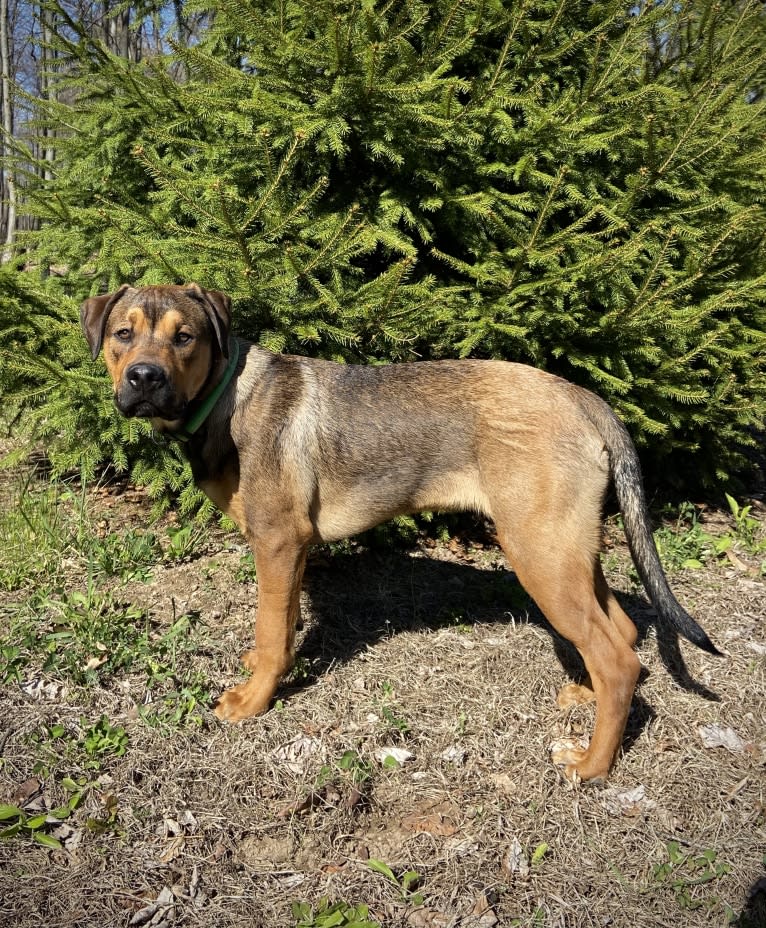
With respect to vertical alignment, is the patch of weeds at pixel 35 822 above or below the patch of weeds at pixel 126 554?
below

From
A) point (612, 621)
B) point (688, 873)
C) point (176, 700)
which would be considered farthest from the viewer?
point (612, 621)

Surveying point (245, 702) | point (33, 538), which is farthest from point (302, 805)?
point (33, 538)

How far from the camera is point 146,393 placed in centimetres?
327

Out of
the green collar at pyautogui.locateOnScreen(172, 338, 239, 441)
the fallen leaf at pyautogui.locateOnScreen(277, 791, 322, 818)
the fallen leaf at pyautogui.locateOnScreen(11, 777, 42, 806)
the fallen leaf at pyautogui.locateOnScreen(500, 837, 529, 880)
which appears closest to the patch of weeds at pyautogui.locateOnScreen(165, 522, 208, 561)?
the green collar at pyautogui.locateOnScreen(172, 338, 239, 441)

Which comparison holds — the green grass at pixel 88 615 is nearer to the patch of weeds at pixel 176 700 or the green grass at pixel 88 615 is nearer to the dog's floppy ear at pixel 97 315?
the patch of weeds at pixel 176 700

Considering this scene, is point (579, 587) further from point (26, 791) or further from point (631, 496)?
point (26, 791)

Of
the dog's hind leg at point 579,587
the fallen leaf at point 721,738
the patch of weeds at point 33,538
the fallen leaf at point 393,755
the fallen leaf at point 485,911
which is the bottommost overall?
the fallen leaf at point 721,738

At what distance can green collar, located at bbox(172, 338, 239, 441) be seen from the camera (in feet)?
11.8

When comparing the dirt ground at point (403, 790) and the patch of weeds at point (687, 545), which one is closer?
the dirt ground at point (403, 790)

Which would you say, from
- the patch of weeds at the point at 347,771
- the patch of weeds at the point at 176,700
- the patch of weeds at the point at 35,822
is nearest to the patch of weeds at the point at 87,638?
the patch of weeds at the point at 176,700

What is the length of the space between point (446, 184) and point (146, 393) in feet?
9.97

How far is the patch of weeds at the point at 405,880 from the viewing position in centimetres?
283

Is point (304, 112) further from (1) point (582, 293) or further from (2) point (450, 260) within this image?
(1) point (582, 293)

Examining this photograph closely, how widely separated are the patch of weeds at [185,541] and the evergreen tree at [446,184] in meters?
0.49
